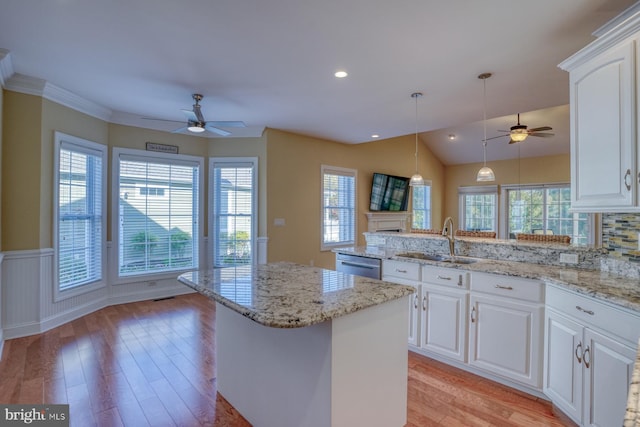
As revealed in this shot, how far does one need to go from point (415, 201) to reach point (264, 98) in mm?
5466

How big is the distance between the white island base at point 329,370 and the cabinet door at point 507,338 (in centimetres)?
103

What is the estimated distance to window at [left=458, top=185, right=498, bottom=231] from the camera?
8008mm

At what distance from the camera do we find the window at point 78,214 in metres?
3.69

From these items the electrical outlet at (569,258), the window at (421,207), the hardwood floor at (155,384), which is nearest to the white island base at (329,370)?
the hardwood floor at (155,384)

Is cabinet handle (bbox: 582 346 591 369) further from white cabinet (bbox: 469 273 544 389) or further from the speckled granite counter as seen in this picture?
the speckled granite counter

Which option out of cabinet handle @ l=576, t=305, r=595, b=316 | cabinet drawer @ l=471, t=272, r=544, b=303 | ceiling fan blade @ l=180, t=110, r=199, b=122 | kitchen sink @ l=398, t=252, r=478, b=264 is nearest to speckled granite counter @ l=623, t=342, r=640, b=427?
cabinet handle @ l=576, t=305, r=595, b=316

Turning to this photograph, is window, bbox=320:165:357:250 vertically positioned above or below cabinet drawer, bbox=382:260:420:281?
above

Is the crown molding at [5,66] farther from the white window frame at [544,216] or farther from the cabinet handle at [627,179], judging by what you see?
the white window frame at [544,216]

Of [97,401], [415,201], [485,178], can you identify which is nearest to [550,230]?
[415,201]

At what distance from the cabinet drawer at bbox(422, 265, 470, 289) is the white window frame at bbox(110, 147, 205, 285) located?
370 centimetres

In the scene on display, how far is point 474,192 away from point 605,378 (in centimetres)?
731

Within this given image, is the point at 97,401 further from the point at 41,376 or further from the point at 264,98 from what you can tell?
the point at 264,98

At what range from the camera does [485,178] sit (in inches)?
156

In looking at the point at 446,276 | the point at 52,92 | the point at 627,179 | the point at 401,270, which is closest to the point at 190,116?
the point at 52,92
